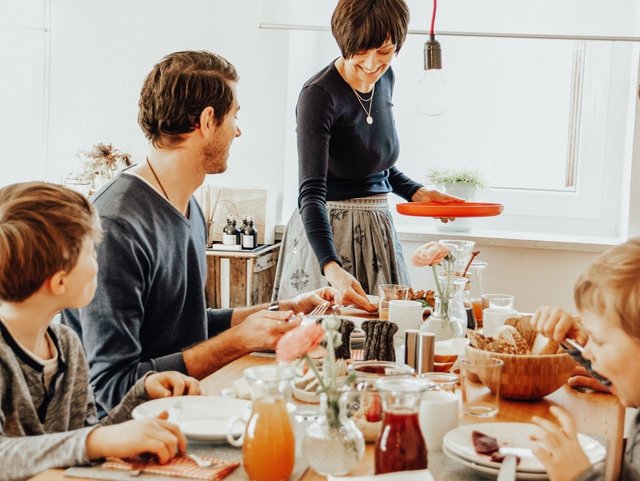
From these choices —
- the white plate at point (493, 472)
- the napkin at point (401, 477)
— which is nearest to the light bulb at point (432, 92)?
the white plate at point (493, 472)

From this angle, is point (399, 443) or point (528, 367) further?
point (528, 367)

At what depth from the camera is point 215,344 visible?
1.90 m

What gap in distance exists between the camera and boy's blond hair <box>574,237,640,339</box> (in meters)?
1.30

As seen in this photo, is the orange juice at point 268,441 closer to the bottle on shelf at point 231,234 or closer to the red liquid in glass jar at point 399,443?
the red liquid in glass jar at point 399,443

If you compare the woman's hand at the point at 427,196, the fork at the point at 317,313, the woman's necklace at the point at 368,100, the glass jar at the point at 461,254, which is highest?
the woman's necklace at the point at 368,100

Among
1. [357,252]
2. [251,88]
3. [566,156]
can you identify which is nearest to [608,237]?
[566,156]

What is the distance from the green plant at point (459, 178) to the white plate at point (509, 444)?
2406 millimetres

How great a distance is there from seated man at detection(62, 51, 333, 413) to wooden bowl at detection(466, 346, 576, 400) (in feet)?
1.61

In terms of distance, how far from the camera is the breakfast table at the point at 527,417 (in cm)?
127

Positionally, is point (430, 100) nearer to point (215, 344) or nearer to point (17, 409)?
point (215, 344)

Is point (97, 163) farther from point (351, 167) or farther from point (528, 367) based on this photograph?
point (528, 367)

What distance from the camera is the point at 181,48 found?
4016mm

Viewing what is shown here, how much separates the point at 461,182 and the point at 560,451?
2.60 metres

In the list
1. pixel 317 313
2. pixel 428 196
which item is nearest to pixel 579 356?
pixel 317 313
